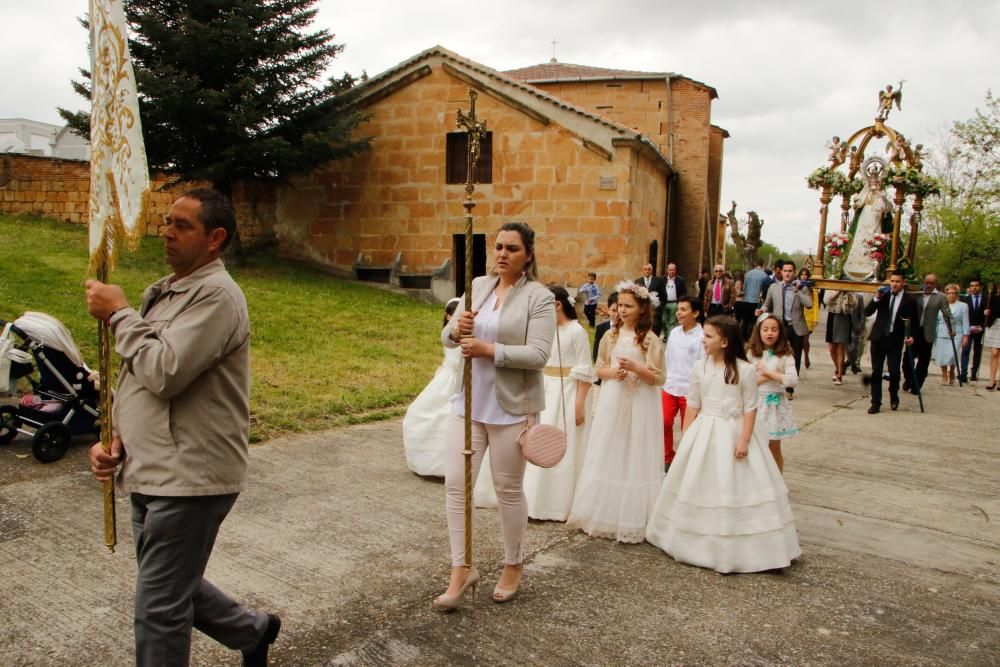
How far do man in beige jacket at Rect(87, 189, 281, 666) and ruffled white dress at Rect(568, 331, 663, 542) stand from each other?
2.97 meters

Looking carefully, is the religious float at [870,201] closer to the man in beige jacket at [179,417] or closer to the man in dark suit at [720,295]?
the man in dark suit at [720,295]

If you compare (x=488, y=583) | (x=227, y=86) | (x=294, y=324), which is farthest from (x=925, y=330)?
(x=227, y=86)

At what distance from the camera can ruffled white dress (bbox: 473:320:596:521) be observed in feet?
17.7

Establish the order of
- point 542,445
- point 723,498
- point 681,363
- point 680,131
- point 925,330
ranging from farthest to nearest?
point 680,131
point 925,330
point 681,363
point 723,498
point 542,445

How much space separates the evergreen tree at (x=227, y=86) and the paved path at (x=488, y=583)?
11838mm

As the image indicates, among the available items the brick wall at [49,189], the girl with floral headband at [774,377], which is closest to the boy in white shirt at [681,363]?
the girl with floral headband at [774,377]

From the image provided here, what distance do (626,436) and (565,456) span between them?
0.52 metres

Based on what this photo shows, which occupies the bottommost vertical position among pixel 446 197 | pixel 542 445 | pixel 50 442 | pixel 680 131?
pixel 50 442

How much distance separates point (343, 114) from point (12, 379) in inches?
588

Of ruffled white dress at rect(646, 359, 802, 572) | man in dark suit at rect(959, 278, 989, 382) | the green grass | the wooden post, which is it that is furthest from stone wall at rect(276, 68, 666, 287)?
ruffled white dress at rect(646, 359, 802, 572)

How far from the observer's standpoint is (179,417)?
2543mm

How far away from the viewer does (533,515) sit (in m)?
5.39

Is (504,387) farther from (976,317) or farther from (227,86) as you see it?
(227,86)

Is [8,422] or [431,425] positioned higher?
[431,425]
